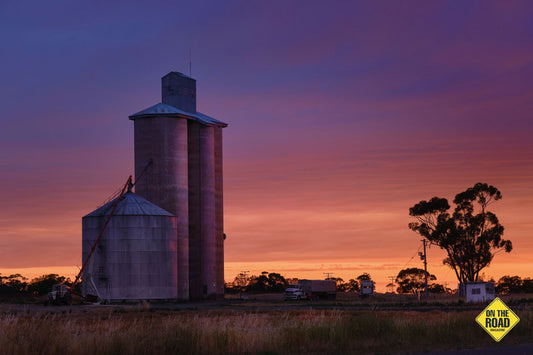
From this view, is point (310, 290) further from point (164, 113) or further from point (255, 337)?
point (255, 337)

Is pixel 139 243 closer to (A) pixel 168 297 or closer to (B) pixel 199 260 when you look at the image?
(A) pixel 168 297

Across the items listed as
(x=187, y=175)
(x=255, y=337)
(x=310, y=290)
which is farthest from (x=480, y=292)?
(x=255, y=337)

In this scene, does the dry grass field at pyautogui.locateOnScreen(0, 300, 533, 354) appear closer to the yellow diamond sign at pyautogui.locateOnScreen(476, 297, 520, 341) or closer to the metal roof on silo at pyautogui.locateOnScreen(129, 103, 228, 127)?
the yellow diamond sign at pyautogui.locateOnScreen(476, 297, 520, 341)

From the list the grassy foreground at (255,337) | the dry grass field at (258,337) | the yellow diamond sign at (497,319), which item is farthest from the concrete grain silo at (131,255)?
the yellow diamond sign at (497,319)

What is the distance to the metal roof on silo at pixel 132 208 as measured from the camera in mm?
96688

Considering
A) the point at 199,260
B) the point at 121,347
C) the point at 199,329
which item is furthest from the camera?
the point at 199,260

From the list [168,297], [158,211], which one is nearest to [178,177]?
[158,211]

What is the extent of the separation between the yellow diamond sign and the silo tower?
78632 mm

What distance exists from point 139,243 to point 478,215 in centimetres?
5800

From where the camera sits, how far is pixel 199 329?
93.7 ft

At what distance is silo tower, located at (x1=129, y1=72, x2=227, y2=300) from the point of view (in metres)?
107

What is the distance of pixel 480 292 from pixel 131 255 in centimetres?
4059

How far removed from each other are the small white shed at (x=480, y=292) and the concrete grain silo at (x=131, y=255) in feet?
118

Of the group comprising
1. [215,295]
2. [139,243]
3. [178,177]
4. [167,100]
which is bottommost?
[215,295]
